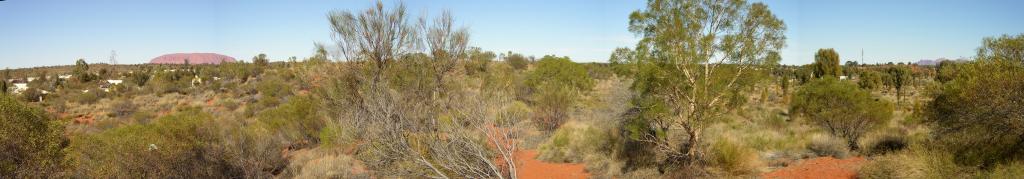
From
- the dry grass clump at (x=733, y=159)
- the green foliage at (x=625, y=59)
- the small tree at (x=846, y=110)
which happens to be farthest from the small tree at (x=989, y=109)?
the green foliage at (x=625, y=59)

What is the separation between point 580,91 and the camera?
37062mm

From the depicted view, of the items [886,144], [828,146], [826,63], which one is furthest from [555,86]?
[826,63]

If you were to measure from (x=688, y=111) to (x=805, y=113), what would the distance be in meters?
8.79

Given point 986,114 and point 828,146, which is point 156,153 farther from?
point 828,146

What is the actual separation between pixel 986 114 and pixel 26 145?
17.1 m

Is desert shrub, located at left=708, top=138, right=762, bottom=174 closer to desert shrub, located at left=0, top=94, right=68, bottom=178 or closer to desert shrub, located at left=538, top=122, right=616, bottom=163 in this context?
desert shrub, located at left=538, top=122, right=616, bottom=163

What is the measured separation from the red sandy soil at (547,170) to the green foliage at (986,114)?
772 cm

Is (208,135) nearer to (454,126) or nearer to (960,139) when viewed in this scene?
(454,126)

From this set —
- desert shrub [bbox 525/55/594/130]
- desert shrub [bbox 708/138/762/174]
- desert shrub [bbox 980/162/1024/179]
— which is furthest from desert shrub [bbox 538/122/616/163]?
desert shrub [bbox 980/162/1024/179]

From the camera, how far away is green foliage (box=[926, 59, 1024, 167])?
942 centimetres

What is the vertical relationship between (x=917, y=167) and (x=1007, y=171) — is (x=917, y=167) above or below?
below

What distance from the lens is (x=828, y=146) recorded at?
14719 millimetres

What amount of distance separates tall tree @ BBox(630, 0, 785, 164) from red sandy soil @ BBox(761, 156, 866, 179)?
271 centimetres

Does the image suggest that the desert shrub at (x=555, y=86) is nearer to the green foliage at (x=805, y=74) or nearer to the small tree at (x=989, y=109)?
the small tree at (x=989, y=109)
